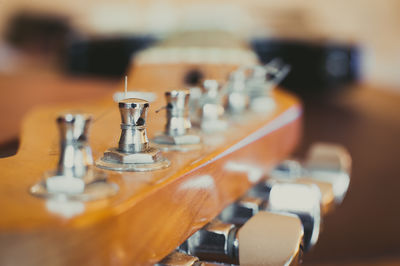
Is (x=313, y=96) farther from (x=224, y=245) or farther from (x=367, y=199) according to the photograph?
(x=224, y=245)

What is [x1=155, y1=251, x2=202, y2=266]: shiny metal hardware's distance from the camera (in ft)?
1.76

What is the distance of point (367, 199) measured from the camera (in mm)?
2393

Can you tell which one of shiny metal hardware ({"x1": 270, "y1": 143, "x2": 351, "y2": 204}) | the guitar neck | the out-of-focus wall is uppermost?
the out-of-focus wall

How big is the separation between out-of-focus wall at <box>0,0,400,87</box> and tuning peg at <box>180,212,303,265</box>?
3.48m

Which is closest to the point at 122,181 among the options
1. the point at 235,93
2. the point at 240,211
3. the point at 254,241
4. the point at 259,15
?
the point at 254,241

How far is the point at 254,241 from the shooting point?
1.85 feet

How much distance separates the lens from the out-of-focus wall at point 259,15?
167 inches

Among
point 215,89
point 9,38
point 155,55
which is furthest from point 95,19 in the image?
point 215,89

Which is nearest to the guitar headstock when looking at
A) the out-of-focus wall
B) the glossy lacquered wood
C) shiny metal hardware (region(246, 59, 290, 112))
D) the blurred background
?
the glossy lacquered wood

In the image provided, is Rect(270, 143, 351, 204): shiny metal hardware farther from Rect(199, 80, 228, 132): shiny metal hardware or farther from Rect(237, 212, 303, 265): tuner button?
Rect(237, 212, 303, 265): tuner button

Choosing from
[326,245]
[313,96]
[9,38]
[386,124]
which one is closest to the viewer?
[326,245]

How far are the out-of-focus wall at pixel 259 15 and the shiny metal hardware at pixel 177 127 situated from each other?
11.2 feet

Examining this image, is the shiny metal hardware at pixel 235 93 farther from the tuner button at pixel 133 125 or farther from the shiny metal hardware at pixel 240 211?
the tuner button at pixel 133 125

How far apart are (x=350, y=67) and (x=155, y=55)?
141cm
